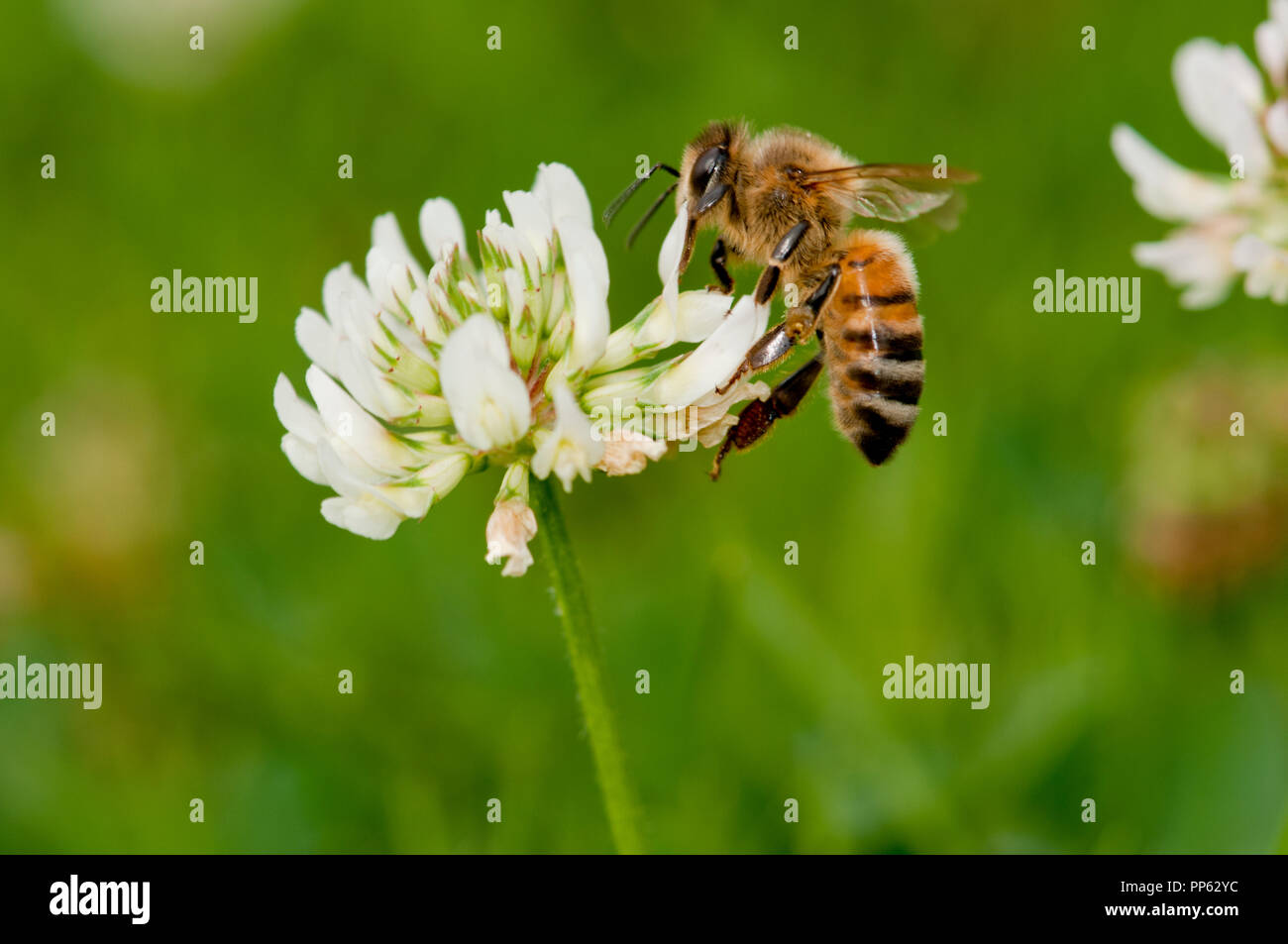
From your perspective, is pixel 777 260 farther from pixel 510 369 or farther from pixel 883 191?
pixel 510 369

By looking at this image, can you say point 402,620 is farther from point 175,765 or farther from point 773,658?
point 773,658

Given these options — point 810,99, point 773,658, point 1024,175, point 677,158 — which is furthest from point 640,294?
point 773,658

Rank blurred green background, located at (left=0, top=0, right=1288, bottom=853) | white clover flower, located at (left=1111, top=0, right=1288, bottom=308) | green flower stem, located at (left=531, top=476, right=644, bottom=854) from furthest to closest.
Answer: blurred green background, located at (left=0, top=0, right=1288, bottom=853)
white clover flower, located at (left=1111, top=0, right=1288, bottom=308)
green flower stem, located at (left=531, top=476, right=644, bottom=854)

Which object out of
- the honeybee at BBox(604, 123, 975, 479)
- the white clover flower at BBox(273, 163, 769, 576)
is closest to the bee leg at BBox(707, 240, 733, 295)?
the honeybee at BBox(604, 123, 975, 479)

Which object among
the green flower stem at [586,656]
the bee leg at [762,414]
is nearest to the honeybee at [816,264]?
the bee leg at [762,414]

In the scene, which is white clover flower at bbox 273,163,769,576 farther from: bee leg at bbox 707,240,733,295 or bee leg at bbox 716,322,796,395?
bee leg at bbox 707,240,733,295

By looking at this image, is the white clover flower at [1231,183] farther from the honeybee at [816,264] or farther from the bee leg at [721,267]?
the bee leg at [721,267]

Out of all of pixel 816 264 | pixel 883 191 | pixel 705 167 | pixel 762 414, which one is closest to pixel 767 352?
pixel 762 414
